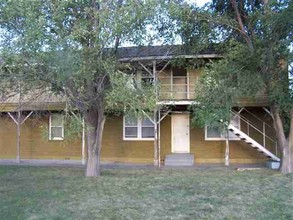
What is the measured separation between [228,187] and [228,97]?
14.1 feet

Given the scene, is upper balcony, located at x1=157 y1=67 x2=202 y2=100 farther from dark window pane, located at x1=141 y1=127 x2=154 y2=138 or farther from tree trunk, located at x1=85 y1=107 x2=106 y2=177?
tree trunk, located at x1=85 y1=107 x2=106 y2=177

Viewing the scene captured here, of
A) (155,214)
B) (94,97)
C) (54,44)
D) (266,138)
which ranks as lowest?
(155,214)

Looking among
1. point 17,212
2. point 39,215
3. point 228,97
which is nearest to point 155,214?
point 39,215

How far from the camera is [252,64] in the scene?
49.3ft

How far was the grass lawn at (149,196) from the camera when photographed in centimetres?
852

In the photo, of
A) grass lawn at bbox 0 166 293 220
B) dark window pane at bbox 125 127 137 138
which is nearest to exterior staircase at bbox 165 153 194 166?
dark window pane at bbox 125 127 137 138

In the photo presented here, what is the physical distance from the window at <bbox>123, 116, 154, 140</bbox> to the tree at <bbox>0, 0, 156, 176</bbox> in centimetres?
903

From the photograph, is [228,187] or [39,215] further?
[228,187]

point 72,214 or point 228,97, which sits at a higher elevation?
point 228,97

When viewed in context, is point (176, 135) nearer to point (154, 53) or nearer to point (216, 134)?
point (216, 134)

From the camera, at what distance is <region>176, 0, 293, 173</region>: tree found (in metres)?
14.0

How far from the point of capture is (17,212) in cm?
872

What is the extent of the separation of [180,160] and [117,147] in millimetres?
3756

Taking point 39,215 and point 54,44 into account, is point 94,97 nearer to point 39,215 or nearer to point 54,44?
point 54,44
